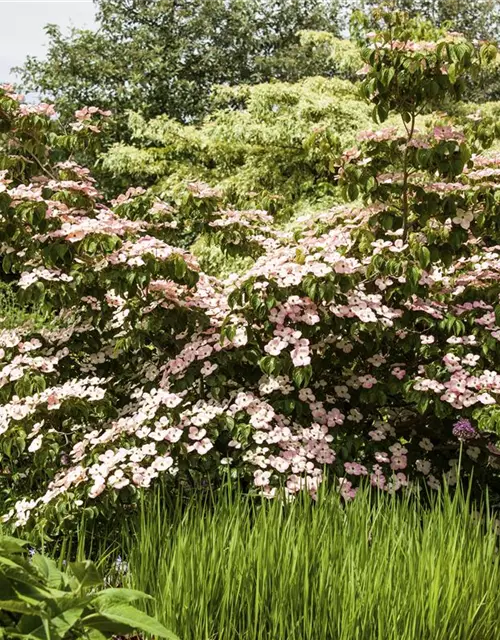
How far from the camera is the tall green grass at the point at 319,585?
6.13 ft

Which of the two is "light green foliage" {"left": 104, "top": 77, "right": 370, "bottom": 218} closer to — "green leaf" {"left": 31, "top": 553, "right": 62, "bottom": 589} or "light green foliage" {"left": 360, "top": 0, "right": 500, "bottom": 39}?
"green leaf" {"left": 31, "top": 553, "right": 62, "bottom": 589}

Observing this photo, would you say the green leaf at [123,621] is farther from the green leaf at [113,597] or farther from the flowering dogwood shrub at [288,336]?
the flowering dogwood shrub at [288,336]

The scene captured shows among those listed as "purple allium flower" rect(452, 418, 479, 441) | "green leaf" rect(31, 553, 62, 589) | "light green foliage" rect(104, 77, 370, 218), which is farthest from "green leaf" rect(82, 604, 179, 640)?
"light green foliage" rect(104, 77, 370, 218)

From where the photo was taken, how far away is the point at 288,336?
3.32 metres

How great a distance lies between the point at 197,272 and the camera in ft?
11.6

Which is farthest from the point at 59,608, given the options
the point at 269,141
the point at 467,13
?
the point at 467,13

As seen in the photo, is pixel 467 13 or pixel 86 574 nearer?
pixel 86 574

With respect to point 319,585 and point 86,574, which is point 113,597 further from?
point 319,585

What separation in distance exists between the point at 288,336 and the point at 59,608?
7.56ft

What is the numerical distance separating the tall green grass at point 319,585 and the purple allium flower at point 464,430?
1114 mm

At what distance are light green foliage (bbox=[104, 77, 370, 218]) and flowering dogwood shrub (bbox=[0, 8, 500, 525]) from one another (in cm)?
404

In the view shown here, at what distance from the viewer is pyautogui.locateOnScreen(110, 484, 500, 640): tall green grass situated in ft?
6.13

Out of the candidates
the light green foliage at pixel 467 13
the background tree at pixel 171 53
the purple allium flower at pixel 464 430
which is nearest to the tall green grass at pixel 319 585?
the purple allium flower at pixel 464 430

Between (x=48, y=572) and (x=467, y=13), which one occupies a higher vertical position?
(x=467, y=13)
